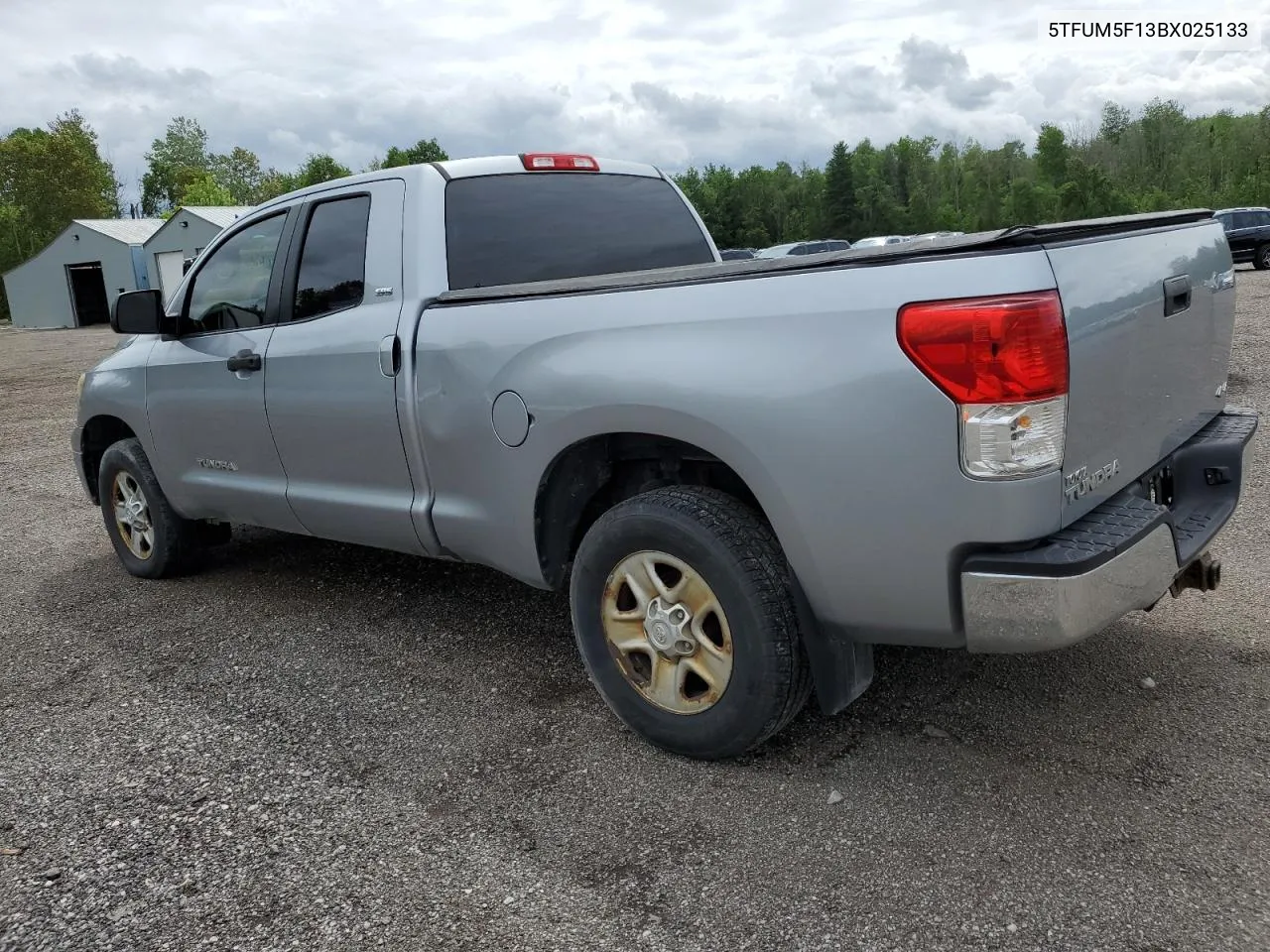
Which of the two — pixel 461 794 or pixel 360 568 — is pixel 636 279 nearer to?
pixel 461 794

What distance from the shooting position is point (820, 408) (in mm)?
2635

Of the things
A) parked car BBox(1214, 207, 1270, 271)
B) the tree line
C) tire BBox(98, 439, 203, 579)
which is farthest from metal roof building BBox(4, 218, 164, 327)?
tire BBox(98, 439, 203, 579)

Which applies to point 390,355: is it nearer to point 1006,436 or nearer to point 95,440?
point 1006,436

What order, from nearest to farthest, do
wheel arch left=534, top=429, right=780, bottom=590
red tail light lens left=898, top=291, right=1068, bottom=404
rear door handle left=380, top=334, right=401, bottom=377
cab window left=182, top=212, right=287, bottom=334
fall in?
red tail light lens left=898, top=291, right=1068, bottom=404 < wheel arch left=534, top=429, right=780, bottom=590 < rear door handle left=380, top=334, right=401, bottom=377 < cab window left=182, top=212, right=287, bottom=334

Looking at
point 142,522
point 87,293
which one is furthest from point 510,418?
point 87,293

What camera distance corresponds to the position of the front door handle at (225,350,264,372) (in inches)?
176

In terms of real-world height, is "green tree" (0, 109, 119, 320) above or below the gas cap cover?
above

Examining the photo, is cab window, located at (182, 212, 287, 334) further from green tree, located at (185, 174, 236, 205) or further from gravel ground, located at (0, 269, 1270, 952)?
green tree, located at (185, 174, 236, 205)

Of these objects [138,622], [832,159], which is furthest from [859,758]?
[832,159]

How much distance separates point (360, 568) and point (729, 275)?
341 cm

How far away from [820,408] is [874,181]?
322 feet

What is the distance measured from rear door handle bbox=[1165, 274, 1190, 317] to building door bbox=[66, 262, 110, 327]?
53333 mm

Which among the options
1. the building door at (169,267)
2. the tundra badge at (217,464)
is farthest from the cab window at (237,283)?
A: the building door at (169,267)

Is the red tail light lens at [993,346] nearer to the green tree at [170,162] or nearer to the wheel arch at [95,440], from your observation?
the wheel arch at [95,440]
